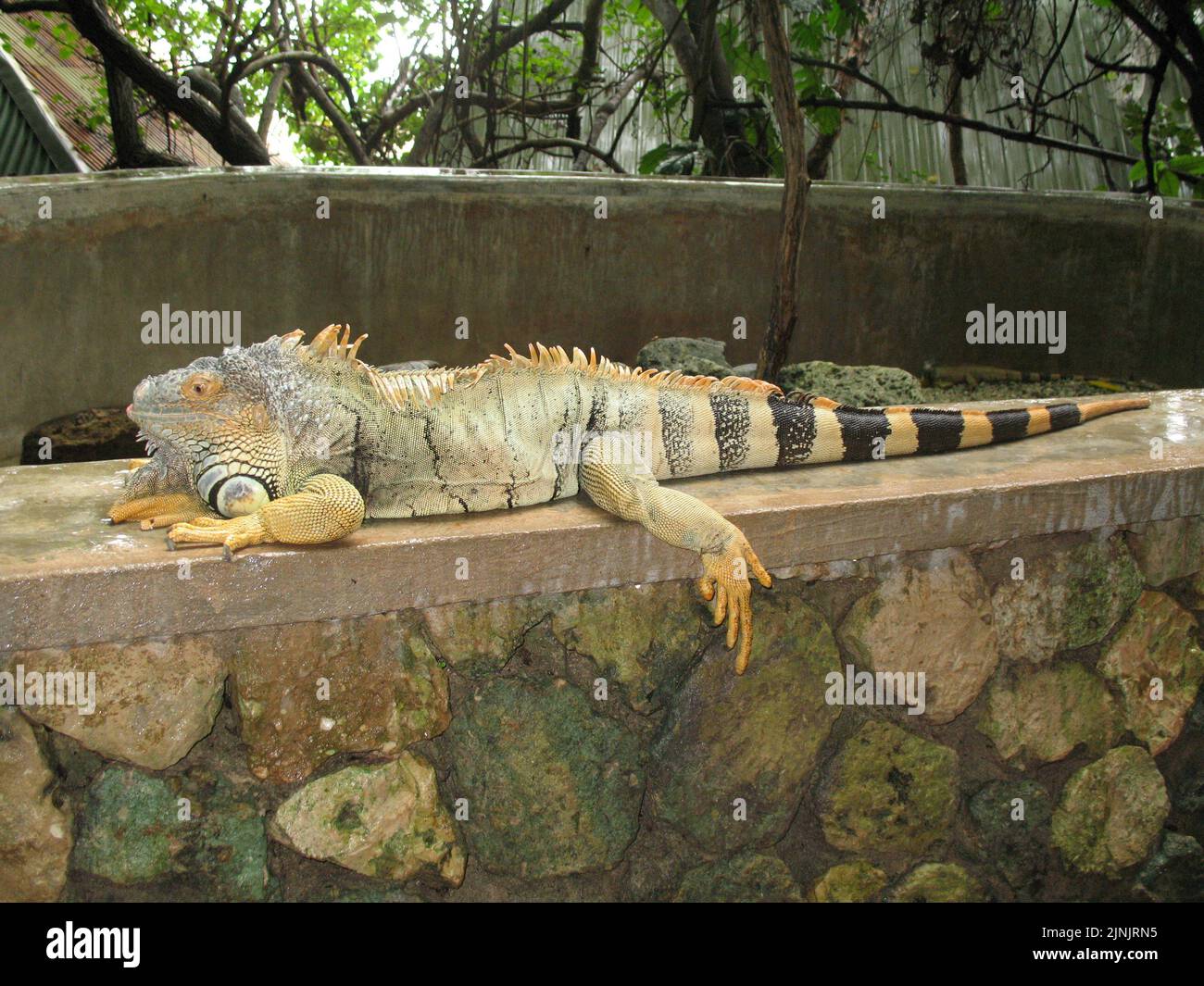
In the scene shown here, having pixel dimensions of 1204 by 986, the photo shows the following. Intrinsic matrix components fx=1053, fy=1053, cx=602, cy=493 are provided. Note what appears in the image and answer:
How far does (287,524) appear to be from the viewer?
8.90ft

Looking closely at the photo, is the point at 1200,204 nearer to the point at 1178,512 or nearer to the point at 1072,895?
the point at 1178,512

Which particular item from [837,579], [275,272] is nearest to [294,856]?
[837,579]

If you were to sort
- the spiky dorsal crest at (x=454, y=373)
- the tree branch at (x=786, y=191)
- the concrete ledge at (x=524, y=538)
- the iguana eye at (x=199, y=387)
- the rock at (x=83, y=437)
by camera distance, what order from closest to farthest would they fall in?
the concrete ledge at (x=524, y=538) < the iguana eye at (x=199, y=387) < the spiky dorsal crest at (x=454, y=373) < the tree branch at (x=786, y=191) < the rock at (x=83, y=437)

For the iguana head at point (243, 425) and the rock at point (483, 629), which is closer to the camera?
the iguana head at point (243, 425)

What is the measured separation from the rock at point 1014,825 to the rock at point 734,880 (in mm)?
760

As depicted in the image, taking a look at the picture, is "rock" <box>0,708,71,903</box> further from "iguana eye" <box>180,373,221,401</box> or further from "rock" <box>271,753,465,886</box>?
"iguana eye" <box>180,373,221,401</box>

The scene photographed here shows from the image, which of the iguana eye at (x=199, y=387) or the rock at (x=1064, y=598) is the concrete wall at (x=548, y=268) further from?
the rock at (x=1064, y=598)

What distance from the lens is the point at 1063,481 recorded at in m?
3.37

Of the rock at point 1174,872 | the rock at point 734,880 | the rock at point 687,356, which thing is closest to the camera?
the rock at point 734,880

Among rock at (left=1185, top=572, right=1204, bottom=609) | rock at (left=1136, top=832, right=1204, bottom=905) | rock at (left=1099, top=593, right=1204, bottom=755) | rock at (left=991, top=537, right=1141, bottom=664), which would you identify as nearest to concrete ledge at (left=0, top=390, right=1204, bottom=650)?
rock at (left=991, top=537, right=1141, bottom=664)

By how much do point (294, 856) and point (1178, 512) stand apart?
9.97 ft

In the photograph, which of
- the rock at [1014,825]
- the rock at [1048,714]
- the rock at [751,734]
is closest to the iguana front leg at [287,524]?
the rock at [751,734]

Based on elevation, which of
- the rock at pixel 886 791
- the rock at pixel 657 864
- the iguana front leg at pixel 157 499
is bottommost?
the rock at pixel 657 864

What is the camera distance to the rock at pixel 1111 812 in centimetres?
371
